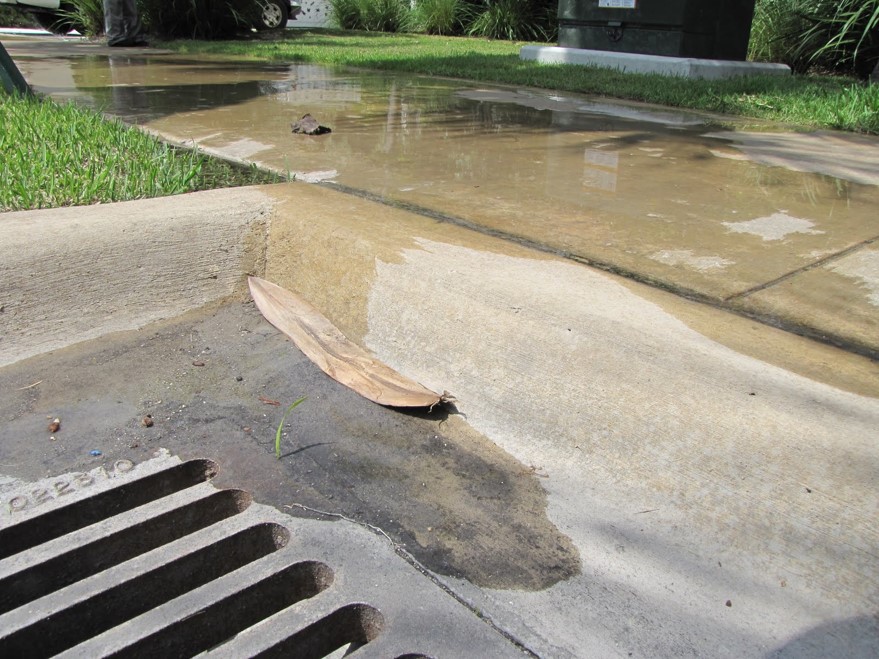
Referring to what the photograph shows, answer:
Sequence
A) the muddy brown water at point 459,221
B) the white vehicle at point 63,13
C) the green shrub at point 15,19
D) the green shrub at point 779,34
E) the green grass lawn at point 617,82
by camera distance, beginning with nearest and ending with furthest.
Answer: the muddy brown water at point 459,221, the green grass lawn at point 617,82, the green shrub at point 779,34, the white vehicle at point 63,13, the green shrub at point 15,19

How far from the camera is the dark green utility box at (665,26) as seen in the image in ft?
24.2

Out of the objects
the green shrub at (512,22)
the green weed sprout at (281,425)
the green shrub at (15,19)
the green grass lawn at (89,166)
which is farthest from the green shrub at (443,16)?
the green weed sprout at (281,425)

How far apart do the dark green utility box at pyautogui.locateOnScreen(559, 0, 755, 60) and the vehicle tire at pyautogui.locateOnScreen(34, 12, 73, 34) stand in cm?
877

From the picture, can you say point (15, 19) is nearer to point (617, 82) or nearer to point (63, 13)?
point (63, 13)

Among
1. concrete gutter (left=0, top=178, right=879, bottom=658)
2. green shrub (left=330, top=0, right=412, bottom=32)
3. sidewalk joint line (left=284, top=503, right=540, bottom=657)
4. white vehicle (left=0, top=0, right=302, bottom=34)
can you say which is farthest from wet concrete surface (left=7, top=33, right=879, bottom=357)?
green shrub (left=330, top=0, right=412, bottom=32)

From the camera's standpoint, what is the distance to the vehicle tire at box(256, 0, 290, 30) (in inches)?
539

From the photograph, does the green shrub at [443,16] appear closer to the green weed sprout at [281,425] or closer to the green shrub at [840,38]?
the green shrub at [840,38]

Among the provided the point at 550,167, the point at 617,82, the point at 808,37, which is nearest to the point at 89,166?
the point at 550,167

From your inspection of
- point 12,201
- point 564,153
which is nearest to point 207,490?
point 12,201

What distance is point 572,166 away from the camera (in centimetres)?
377

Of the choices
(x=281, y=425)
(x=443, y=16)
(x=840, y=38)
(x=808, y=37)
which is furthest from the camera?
(x=443, y=16)

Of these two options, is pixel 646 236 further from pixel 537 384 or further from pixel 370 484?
pixel 370 484

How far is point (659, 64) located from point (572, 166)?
168 inches

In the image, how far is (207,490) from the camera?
1.94 meters
